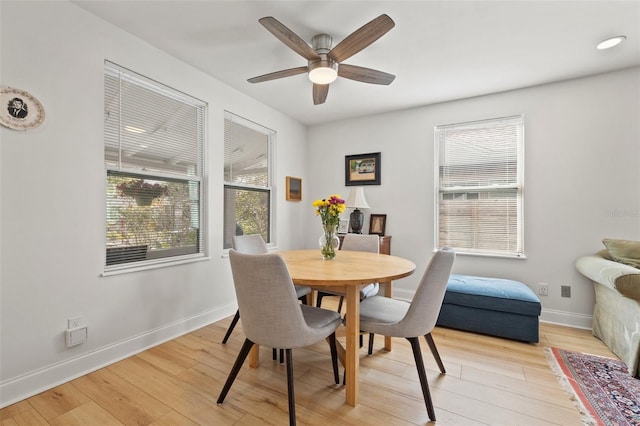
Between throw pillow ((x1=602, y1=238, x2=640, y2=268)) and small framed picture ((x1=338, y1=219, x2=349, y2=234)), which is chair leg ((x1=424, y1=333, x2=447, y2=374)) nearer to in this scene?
throw pillow ((x1=602, y1=238, x2=640, y2=268))

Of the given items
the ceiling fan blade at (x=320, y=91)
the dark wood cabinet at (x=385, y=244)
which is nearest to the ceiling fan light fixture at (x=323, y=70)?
the ceiling fan blade at (x=320, y=91)

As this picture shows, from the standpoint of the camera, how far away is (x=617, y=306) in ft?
7.07

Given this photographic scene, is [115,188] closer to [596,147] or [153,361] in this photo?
[153,361]

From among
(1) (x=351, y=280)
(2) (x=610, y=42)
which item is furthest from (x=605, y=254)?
(1) (x=351, y=280)

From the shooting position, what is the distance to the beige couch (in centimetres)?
187

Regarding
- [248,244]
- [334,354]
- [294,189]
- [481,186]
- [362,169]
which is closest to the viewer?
[334,354]

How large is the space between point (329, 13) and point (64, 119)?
192cm

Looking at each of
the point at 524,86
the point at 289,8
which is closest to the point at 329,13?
the point at 289,8

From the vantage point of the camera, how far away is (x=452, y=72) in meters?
2.67

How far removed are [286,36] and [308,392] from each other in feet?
7.39

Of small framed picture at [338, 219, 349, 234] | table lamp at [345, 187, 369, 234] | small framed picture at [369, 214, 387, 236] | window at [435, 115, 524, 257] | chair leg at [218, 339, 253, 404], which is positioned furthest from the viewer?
small framed picture at [338, 219, 349, 234]

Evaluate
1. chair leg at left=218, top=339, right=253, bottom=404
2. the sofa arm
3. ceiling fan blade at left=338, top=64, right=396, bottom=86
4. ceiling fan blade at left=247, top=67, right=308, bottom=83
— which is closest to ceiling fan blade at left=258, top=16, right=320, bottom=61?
ceiling fan blade at left=247, top=67, right=308, bottom=83

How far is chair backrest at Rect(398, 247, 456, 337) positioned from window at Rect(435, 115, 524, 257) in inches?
80.7

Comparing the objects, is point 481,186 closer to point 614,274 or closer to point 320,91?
point 614,274
